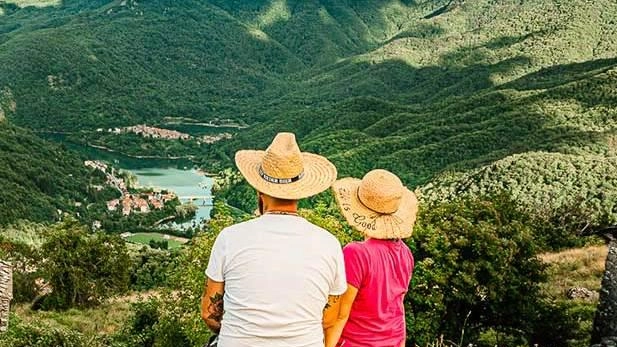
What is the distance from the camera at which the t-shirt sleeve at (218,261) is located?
442 centimetres

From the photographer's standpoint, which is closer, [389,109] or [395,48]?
[389,109]

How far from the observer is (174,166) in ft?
424

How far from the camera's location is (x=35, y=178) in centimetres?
9412

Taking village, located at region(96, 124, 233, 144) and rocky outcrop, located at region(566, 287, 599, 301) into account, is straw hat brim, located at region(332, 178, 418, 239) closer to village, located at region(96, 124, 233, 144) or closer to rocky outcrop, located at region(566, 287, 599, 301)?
rocky outcrop, located at region(566, 287, 599, 301)

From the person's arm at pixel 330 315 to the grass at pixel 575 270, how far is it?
1337 centimetres

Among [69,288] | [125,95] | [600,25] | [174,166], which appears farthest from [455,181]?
[125,95]

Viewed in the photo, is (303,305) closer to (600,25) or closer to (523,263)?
(523,263)

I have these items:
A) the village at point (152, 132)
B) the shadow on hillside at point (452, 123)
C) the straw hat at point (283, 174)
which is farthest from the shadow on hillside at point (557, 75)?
the straw hat at point (283, 174)

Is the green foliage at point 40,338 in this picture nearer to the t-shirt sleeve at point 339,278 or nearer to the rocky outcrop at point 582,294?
the t-shirt sleeve at point 339,278

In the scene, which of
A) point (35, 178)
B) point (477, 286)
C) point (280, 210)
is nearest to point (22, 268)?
point (477, 286)

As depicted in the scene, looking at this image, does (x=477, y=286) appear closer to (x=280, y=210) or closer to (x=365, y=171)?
(x=280, y=210)

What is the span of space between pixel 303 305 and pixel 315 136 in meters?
108

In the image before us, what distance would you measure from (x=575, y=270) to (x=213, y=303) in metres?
16.9

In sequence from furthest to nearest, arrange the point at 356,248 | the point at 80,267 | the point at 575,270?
the point at 80,267, the point at 575,270, the point at 356,248
